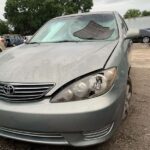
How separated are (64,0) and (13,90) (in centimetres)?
6181

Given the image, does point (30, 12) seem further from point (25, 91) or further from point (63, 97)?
point (63, 97)

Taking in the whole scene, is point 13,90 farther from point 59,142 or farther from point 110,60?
point 110,60

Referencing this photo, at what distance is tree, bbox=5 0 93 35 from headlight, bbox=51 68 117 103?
182ft

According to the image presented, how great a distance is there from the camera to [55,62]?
3.25 meters

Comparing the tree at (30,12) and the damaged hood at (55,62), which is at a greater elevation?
the damaged hood at (55,62)

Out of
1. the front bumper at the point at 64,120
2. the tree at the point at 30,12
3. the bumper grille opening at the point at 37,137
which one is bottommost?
the tree at the point at 30,12

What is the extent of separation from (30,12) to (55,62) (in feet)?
189

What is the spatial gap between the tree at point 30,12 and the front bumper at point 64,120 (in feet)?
182

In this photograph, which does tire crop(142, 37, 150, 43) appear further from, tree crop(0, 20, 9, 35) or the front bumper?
tree crop(0, 20, 9, 35)

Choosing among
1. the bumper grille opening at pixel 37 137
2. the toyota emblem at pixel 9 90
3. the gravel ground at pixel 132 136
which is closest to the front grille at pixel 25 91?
the toyota emblem at pixel 9 90

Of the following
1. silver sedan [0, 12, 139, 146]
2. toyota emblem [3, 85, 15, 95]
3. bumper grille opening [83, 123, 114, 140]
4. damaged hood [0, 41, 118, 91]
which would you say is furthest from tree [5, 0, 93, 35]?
bumper grille opening [83, 123, 114, 140]

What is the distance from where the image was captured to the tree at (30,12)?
58.0 m

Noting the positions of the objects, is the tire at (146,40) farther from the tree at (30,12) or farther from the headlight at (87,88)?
the tree at (30,12)

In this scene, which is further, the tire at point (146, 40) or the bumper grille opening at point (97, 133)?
the tire at point (146, 40)
